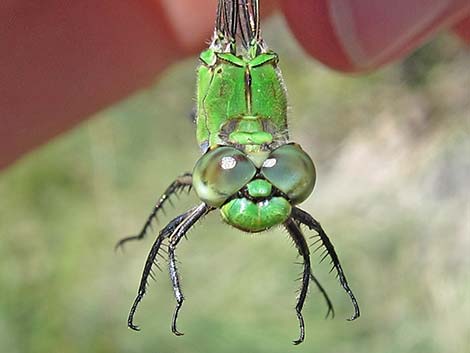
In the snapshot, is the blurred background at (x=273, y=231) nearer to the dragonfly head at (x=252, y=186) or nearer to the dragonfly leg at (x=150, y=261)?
the dragonfly leg at (x=150, y=261)

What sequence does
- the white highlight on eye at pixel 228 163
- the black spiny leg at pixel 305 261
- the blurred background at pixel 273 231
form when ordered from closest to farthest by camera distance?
1. the white highlight on eye at pixel 228 163
2. the black spiny leg at pixel 305 261
3. the blurred background at pixel 273 231

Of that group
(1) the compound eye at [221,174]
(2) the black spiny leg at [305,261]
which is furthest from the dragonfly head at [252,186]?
(2) the black spiny leg at [305,261]

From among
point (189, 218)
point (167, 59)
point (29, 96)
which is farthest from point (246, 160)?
point (167, 59)

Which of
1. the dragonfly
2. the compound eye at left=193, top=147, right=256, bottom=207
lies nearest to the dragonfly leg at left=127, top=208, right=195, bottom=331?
the dragonfly

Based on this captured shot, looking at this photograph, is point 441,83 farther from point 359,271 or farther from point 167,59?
point 167,59

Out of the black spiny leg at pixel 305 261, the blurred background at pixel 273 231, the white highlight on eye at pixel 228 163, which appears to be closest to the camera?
the white highlight on eye at pixel 228 163

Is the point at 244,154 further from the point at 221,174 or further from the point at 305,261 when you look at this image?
the point at 305,261
